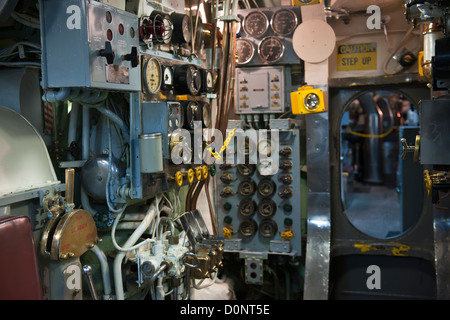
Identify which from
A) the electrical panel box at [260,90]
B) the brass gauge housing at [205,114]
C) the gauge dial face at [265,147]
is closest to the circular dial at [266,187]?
the gauge dial face at [265,147]

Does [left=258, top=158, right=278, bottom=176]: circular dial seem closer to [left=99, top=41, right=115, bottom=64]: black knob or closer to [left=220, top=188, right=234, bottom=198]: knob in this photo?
[left=220, top=188, right=234, bottom=198]: knob

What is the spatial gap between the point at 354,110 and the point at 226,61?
6.64m

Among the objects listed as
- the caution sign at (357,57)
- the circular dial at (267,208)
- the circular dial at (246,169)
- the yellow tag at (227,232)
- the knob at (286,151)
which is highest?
the caution sign at (357,57)

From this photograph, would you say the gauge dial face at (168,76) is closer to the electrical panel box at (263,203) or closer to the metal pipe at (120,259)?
the metal pipe at (120,259)

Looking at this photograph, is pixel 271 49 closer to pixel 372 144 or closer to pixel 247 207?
pixel 247 207

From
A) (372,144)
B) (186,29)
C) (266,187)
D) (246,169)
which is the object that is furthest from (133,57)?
(372,144)

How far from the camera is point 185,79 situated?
3229mm

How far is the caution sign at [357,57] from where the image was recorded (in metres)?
4.24

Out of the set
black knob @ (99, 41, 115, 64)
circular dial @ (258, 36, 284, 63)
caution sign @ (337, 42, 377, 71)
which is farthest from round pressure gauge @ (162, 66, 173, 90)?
caution sign @ (337, 42, 377, 71)

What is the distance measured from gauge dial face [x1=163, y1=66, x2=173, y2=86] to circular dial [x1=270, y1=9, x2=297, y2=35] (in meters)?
1.40

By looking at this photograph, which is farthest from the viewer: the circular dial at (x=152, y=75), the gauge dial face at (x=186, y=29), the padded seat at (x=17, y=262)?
the gauge dial face at (x=186, y=29)

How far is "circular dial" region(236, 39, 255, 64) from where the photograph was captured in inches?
170

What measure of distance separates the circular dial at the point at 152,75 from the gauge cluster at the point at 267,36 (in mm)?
1412

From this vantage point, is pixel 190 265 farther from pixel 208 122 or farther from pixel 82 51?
pixel 82 51
